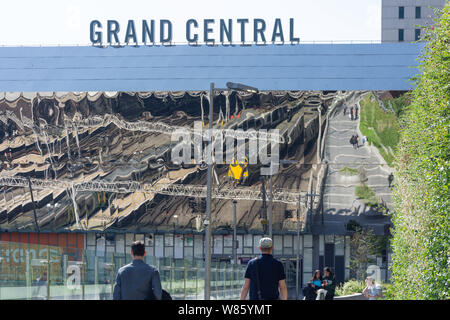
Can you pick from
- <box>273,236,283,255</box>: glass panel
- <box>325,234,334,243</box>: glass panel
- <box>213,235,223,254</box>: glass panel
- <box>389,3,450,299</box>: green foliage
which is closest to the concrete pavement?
<box>325,234,334,243</box>: glass panel

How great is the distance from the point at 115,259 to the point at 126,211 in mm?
54358

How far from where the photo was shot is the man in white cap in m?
10.1

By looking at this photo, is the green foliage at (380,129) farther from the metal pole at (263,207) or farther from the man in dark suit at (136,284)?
the man in dark suit at (136,284)

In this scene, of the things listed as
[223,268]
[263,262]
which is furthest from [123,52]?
[263,262]

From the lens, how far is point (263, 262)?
33.4 feet

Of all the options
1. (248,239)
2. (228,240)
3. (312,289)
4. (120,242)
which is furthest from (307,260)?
(312,289)

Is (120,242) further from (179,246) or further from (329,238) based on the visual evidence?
(329,238)

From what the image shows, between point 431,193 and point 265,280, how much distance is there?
542cm

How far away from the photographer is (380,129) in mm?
68188

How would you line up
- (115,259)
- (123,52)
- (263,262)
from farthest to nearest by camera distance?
(123,52), (115,259), (263,262)

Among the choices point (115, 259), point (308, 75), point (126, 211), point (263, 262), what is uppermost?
point (308, 75)

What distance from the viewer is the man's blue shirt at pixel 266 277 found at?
33.0 ft
